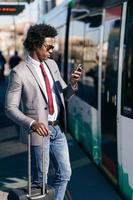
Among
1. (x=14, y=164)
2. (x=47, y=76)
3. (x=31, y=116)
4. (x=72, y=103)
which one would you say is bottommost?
(x=14, y=164)

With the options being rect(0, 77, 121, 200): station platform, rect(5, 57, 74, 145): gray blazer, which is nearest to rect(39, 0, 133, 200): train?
rect(0, 77, 121, 200): station platform

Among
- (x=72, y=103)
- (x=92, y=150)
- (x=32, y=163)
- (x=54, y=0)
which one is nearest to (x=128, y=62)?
(x=32, y=163)

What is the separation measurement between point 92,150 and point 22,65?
353cm

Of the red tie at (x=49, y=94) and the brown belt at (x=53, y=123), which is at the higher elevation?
the red tie at (x=49, y=94)

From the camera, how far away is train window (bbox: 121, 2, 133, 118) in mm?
5961

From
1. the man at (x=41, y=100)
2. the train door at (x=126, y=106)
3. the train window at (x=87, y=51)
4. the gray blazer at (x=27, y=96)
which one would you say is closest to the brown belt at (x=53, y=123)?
the man at (x=41, y=100)

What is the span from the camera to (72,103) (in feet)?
34.3

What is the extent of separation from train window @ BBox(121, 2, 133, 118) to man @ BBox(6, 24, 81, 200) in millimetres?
992

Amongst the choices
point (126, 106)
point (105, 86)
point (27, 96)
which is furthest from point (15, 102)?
point (105, 86)

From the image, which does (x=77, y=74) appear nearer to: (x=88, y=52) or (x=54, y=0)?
(x=88, y=52)

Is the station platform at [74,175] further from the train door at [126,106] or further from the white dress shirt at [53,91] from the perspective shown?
the white dress shirt at [53,91]

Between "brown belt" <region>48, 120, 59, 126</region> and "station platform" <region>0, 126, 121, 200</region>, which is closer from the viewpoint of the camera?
"brown belt" <region>48, 120, 59, 126</region>

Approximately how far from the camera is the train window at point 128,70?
596cm

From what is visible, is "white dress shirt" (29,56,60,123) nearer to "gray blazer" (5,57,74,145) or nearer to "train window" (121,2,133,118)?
"gray blazer" (5,57,74,145)
